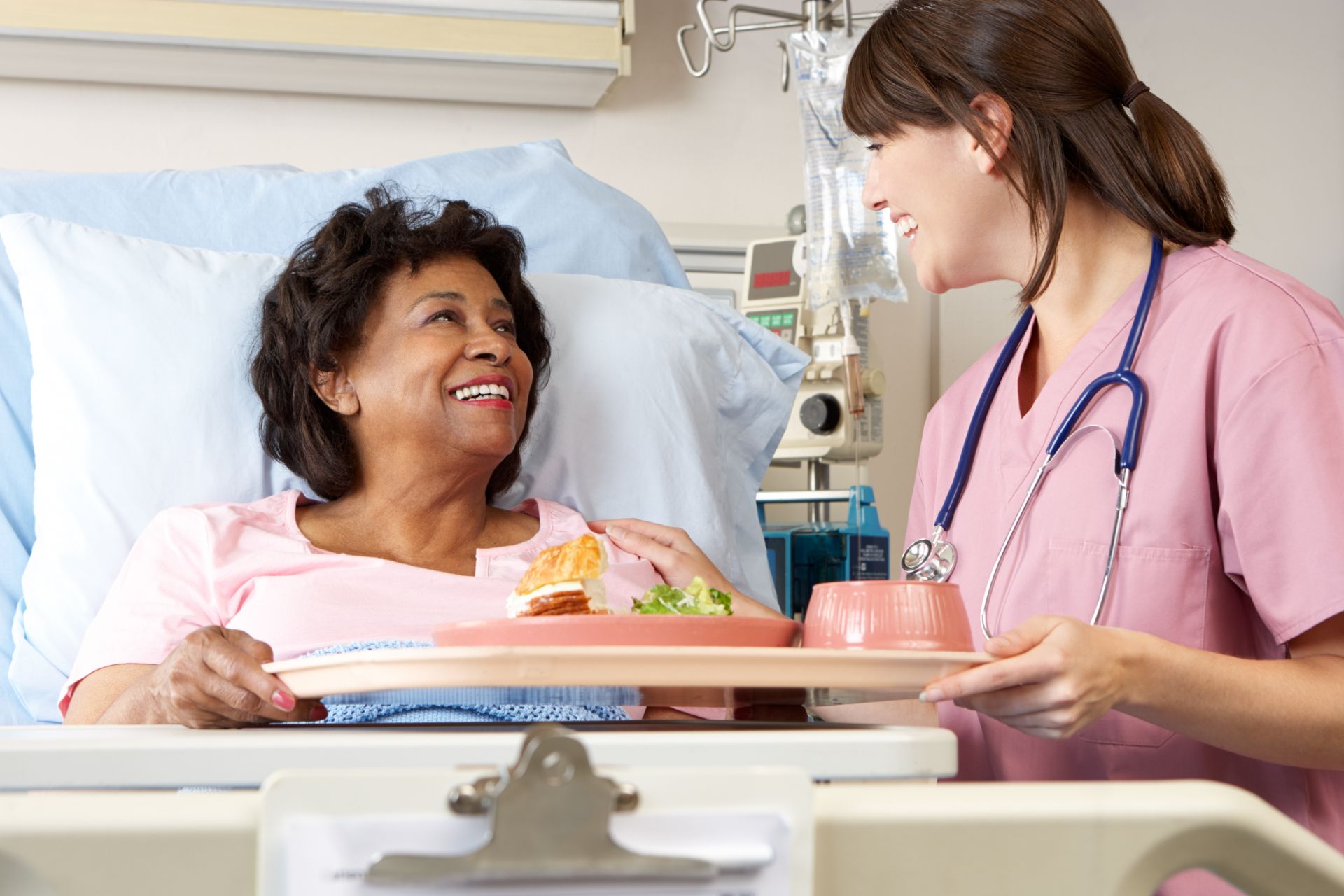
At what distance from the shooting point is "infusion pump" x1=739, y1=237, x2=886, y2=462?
2469 millimetres

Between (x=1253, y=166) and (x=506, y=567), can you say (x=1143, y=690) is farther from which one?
(x=1253, y=166)

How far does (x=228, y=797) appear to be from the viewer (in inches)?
19.3

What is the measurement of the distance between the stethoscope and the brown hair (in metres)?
0.05

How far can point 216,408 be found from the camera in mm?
1761

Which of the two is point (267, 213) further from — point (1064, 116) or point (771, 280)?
point (1064, 116)

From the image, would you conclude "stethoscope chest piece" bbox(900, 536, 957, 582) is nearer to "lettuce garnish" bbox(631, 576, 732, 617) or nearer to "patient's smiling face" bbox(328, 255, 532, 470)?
"lettuce garnish" bbox(631, 576, 732, 617)

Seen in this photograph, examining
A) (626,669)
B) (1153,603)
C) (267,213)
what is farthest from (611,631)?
(267,213)

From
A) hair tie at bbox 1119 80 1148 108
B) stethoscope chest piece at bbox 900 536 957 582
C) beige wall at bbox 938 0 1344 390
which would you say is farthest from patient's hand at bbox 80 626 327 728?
beige wall at bbox 938 0 1344 390

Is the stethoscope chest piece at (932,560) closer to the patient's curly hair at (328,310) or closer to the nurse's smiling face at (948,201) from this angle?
the nurse's smiling face at (948,201)

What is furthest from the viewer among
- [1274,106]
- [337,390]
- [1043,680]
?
[1274,106]

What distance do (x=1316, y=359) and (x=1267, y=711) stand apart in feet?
1.04

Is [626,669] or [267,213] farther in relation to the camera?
[267,213]

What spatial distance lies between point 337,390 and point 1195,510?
44.1 inches

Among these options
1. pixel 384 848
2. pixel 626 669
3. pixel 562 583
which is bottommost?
pixel 384 848
